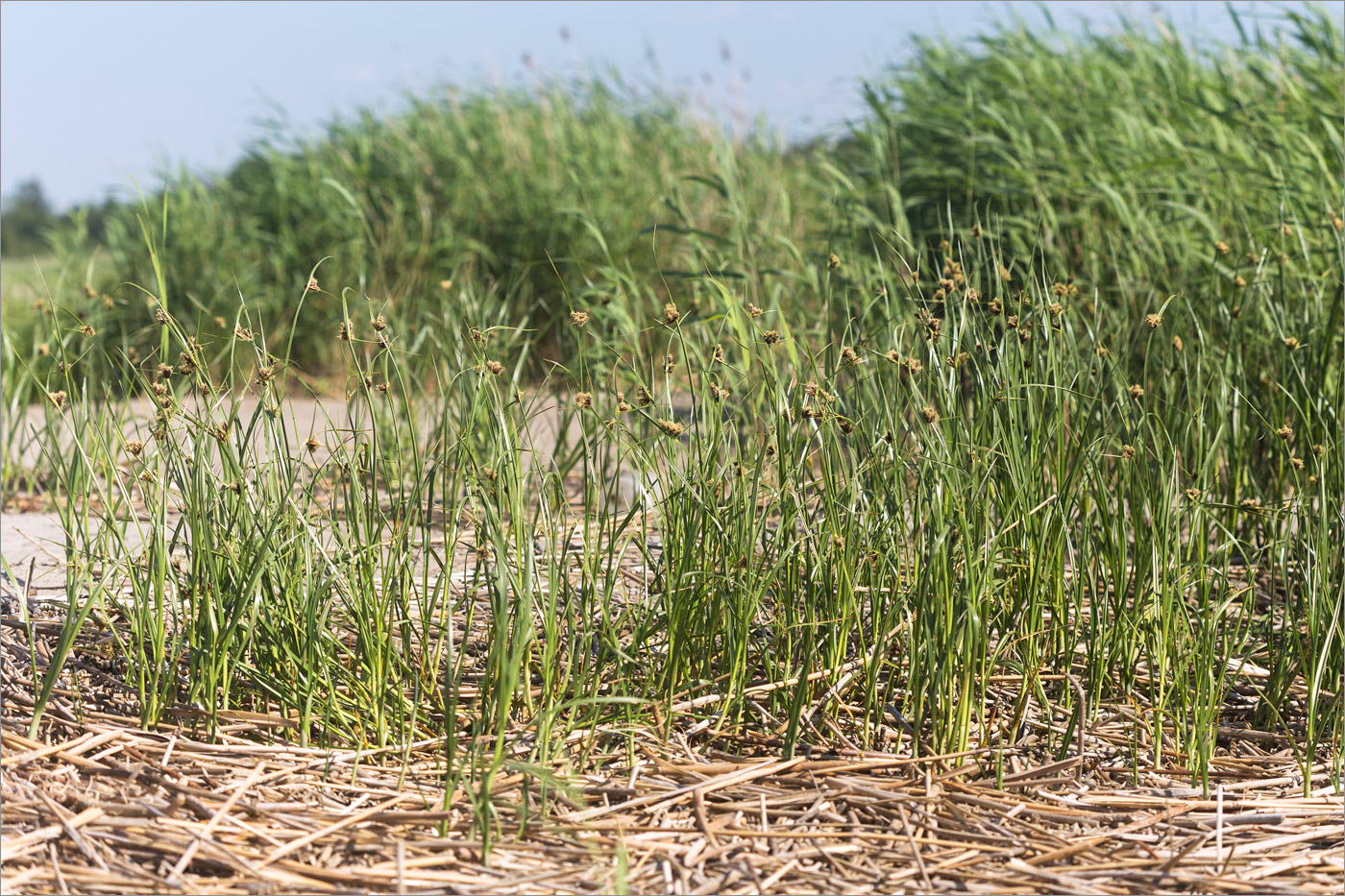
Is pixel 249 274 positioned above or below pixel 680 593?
above

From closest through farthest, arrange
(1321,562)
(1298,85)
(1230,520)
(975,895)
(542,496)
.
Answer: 1. (975,895)
2. (542,496)
3. (1321,562)
4. (1230,520)
5. (1298,85)

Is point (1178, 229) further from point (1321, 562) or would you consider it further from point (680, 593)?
point (680, 593)

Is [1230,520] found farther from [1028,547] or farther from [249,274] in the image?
[249,274]

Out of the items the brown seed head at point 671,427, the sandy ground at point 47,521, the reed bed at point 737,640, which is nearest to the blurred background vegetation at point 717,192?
the sandy ground at point 47,521

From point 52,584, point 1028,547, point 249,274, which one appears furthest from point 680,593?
point 249,274

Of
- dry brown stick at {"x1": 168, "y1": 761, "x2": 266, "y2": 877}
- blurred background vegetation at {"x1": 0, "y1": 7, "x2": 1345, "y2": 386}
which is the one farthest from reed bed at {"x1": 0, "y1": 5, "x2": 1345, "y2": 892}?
blurred background vegetation at {"x1": 0, "y1": 7, "x2": 1345, "y2": 386}

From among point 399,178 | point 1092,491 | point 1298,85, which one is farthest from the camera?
point 399,178

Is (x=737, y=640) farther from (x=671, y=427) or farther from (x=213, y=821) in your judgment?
(x=213, y=821)

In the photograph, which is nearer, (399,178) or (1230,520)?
(1230,520)

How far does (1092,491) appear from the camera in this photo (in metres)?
2.24

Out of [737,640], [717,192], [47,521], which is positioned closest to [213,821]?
[737,640]

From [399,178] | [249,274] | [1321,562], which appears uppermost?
[399,178]

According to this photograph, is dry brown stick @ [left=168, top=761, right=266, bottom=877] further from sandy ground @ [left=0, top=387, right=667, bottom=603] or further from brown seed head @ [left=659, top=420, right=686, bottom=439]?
brown seed head @ [left=659, top=420, right=686, bottom=439]

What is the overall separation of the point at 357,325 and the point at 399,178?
73.9 inches
